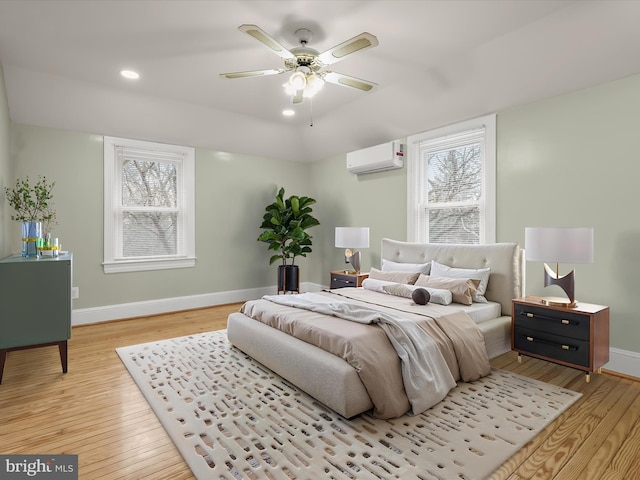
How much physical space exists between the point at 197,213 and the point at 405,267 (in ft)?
10.6

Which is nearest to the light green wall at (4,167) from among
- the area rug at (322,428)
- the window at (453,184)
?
the area rug at (322,428)

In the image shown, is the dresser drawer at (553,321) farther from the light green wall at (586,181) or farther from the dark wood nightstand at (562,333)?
the light green wall at (586,181)

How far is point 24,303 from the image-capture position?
279 centimetres

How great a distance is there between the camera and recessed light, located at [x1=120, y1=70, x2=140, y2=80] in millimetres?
3622

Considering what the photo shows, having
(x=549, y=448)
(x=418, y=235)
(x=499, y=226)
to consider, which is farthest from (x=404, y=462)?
(x=418, y=235)

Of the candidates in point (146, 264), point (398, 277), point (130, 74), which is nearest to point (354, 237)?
point (398, 277)

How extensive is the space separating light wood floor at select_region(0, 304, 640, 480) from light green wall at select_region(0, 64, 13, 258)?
3.90 feet

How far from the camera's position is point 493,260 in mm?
3582

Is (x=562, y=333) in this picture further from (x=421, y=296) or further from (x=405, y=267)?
(x=405, y=267)

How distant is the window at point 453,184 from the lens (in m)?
3.98

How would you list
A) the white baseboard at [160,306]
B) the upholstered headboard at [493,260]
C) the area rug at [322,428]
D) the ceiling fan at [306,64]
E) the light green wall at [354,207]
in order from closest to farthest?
1. the area rug at [322,428]
2. the ceiling fan at [306,64]
3. the upholstered headboard at [493,260]
4. the white baseboard at [160,306]
5. the light green wall at [354,207]

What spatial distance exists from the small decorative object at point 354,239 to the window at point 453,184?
23.5 inches

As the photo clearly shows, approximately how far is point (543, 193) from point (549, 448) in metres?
2.43

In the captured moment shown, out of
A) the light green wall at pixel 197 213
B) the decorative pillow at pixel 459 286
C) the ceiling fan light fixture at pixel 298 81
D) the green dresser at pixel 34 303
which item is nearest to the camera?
the green dresser at pixel 34 303
